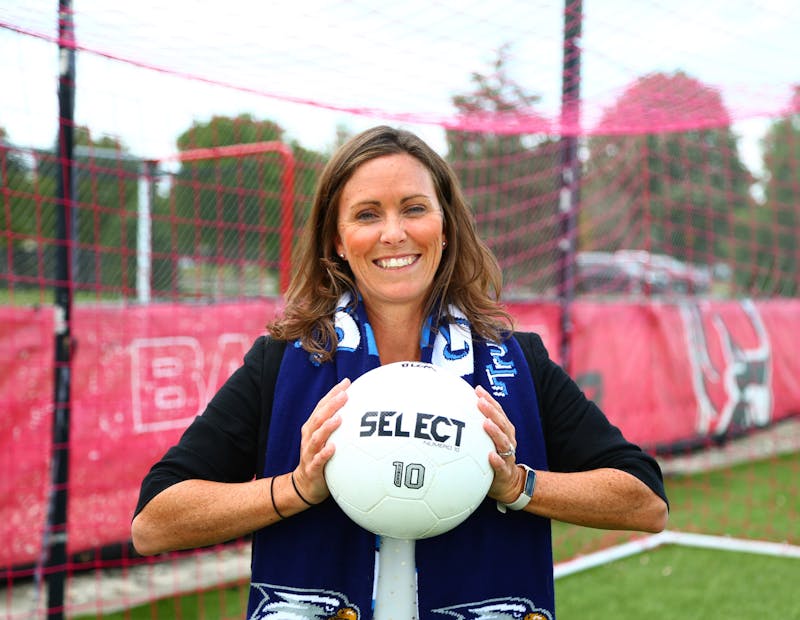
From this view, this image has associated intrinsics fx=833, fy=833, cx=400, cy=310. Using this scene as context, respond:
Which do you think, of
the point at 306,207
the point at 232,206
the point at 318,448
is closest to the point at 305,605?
the point at 318,448

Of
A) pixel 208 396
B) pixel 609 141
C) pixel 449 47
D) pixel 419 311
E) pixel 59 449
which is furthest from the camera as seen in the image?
pixel 609 141

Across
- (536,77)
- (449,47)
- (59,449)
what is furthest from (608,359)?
(59,449)

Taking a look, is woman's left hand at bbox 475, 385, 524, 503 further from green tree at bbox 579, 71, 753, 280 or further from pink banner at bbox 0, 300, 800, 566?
green tree at bbox 579, 71, 753, 280

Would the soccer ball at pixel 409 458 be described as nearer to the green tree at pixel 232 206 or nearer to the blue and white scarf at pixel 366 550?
the blue and white scarf at pixel 366 550

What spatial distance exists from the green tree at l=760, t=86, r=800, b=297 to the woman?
29.2ft

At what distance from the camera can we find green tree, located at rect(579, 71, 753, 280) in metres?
5.14

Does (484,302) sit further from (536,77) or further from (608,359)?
(608,359)

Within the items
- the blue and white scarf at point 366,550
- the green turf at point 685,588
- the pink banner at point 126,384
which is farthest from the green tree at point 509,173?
the blue and white scarf at point 366,550

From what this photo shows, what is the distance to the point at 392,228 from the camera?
6.01 ft

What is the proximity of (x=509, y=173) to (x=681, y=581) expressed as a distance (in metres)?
6.66

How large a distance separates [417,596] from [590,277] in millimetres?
8953

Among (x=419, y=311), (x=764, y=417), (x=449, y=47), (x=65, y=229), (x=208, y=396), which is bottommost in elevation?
(x=764, y=417)

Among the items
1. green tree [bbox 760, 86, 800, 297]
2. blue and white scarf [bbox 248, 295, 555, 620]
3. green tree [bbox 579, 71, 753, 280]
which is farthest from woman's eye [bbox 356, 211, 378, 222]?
green tree [bbox 760, 86, 800, 297]

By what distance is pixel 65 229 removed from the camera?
3510 mm
